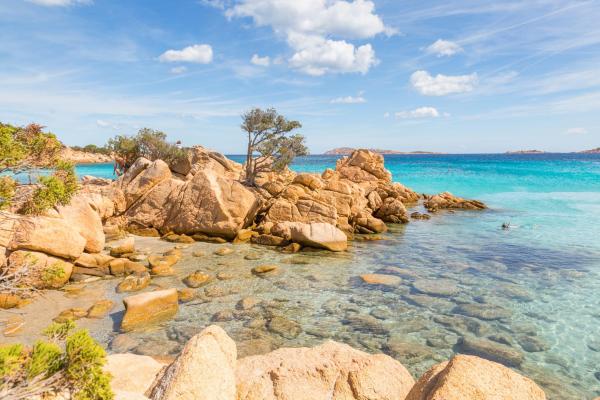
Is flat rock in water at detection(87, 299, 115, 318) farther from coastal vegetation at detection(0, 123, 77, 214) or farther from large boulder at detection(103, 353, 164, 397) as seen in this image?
coastal vegetation at detection(0, 123, 77, 214)

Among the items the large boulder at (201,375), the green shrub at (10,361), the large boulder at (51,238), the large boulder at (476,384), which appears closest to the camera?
the green shrub at (10,361)

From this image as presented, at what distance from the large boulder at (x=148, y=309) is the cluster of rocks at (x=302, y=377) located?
4491 millimetres

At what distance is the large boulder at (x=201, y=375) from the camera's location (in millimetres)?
5809

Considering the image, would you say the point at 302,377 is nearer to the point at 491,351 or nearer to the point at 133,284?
the point at 491,351

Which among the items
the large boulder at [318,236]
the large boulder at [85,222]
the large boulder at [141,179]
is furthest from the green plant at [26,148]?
the large boulder at [141,179]

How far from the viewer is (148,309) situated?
1277 centimetres

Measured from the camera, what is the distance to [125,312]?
1239 centimetres

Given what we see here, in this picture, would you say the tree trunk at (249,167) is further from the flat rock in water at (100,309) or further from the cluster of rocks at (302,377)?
the cluster of rocks at (302,377)

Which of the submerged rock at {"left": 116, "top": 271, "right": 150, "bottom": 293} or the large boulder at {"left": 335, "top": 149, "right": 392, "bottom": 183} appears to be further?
the large boulder at {"left": 335, "top": 149, "right": 392, "bottom": 183}

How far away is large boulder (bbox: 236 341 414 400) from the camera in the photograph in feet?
21.6

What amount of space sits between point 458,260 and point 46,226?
2155 centimetres

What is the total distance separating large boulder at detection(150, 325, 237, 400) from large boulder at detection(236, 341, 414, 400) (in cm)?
57

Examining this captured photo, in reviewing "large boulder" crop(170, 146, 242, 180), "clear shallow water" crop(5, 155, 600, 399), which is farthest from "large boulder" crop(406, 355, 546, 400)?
"large boulder" crop(170, 146, 242, 180)

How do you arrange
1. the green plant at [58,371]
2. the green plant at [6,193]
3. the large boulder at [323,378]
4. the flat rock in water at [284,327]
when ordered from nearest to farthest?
the green plant at [58,371] < the green plant at [6,193] < the large boulder at [323,378] < the flat rock in water at [284,327]
